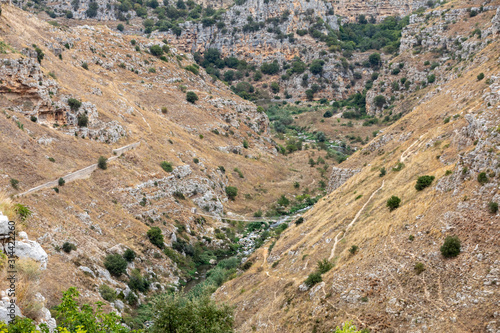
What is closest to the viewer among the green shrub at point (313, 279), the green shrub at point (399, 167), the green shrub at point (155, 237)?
the green shrub at point (313, 279)

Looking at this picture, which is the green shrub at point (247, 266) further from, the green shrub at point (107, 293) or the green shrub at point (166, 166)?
the green shrub at point (166, 166)

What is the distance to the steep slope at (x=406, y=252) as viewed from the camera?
20969mm

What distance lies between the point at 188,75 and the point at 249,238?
166ft

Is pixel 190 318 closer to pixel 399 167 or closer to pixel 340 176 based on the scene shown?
pixel 399 167

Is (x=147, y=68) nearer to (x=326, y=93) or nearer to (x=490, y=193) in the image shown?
(x=326, y=93)

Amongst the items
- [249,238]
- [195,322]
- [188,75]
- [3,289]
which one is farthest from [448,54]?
[3,289]

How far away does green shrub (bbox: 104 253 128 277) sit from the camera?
42.5 m

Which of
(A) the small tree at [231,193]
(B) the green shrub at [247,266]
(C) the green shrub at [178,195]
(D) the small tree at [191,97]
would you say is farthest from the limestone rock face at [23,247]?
(D) the small tree at [191,97]

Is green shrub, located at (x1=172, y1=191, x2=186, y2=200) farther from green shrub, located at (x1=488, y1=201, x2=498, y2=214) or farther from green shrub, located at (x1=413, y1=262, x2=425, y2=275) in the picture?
green shrub, located at (x1=488, y1=201, x2=498, y2=214)

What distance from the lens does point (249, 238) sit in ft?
201

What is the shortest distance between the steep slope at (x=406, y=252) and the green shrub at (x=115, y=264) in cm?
1113

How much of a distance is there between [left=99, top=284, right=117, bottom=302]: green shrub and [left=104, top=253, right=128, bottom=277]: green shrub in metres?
3.17

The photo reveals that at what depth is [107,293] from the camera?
38.3 meters

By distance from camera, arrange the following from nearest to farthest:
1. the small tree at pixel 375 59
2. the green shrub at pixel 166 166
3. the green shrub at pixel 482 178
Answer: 1. the green shrub at pixel 482 178
2. the green shrub at pixel 166 166
3. the small tree at pixel 375 59
